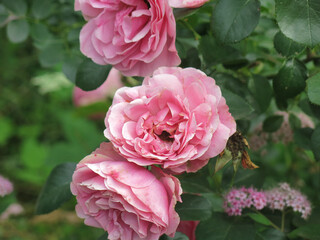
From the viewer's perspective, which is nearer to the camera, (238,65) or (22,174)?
(238,65)

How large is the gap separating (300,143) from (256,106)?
0.10 m

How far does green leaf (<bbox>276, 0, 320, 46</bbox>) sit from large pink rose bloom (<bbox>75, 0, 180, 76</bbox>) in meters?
0.13

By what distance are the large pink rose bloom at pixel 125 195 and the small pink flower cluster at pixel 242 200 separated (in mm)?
193

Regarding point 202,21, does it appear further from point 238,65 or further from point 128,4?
point 128,4

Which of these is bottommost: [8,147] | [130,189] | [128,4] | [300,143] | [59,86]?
[8,147]

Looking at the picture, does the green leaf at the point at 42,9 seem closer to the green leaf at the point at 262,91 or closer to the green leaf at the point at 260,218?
the green leaf at the point at 262,91

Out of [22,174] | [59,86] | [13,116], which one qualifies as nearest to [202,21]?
[59,86]

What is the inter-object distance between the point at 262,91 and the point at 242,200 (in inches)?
7.4

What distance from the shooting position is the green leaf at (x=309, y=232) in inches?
24.3

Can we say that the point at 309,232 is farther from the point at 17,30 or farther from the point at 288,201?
the point at 17,30

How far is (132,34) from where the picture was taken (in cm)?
56

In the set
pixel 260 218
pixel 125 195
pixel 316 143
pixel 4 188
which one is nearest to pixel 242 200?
pixel 260 218

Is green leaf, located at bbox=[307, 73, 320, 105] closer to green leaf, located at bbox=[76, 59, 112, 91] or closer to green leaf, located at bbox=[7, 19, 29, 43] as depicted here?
green leaf, located at bbox=[76, 59, 112, 91]

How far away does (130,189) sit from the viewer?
0.47 metres
